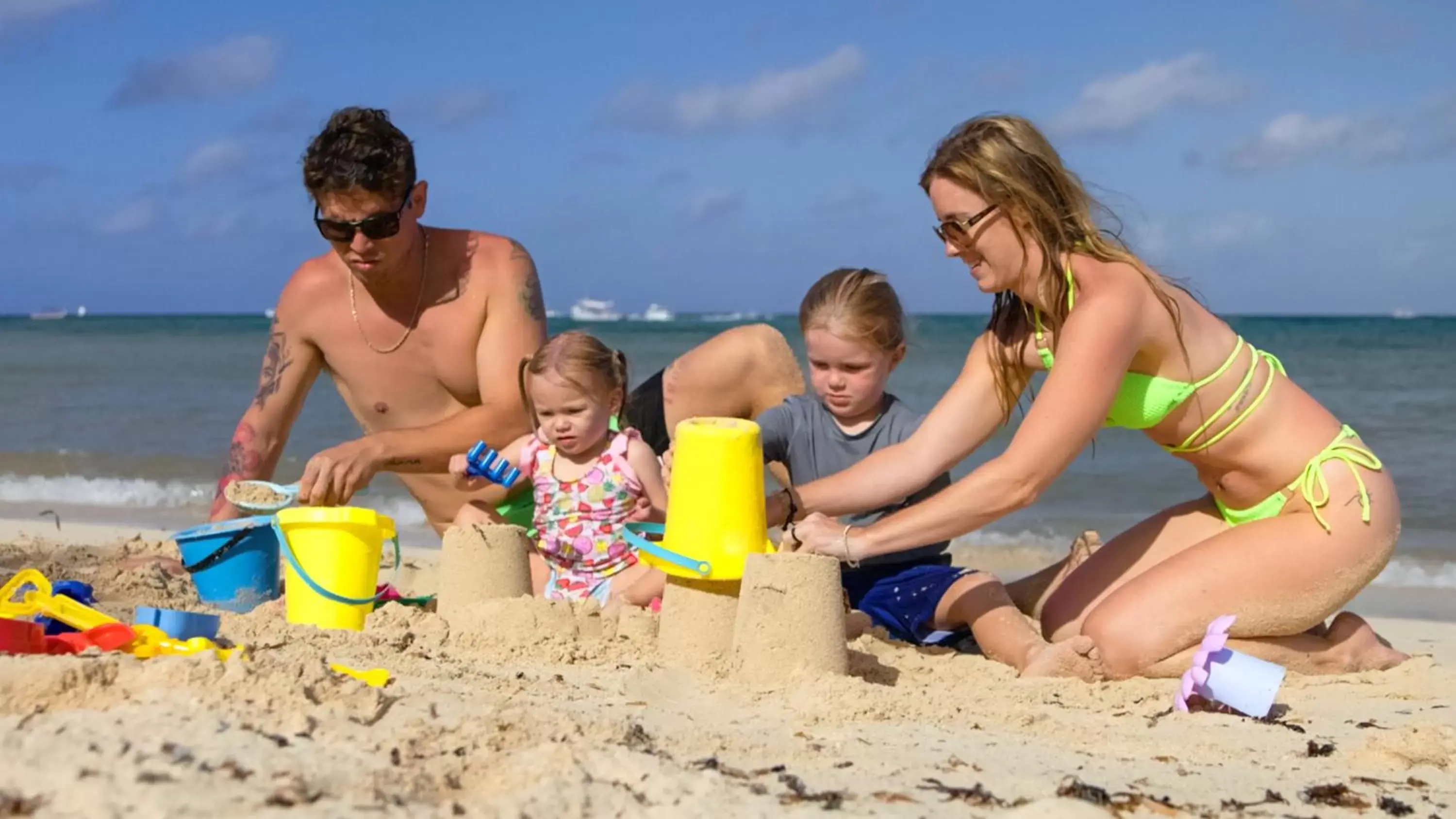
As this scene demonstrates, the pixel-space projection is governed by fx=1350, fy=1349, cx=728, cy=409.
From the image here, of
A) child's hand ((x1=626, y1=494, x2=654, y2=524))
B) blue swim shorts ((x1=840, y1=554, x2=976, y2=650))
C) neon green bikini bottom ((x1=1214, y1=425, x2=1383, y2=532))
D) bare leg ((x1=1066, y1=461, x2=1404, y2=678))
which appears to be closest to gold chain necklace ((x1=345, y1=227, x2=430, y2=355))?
child's hand ((x1=626, y1=494, x2=654, y2=524))

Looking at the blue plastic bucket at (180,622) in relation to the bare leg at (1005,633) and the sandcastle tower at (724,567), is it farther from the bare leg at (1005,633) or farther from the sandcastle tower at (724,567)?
the bare leg at (1005,633)

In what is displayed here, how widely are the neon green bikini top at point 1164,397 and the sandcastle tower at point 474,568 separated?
167cm

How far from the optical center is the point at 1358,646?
3.76m

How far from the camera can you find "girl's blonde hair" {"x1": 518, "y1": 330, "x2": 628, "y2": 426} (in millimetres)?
4164

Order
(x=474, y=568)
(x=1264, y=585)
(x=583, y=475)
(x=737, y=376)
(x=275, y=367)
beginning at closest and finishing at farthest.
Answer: (x=1264, y=585) → (x=474, y=568) → (x=583, y=475) → (x=737, y=376) → (x=275, y=367)

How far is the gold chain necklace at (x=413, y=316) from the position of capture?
476 cm

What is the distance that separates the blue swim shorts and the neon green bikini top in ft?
2.34

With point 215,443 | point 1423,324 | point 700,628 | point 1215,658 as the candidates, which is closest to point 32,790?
point 700,628

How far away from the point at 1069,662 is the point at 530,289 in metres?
2.34

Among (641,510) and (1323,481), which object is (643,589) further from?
(1323,481)

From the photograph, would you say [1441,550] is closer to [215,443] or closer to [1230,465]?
[1230,465]

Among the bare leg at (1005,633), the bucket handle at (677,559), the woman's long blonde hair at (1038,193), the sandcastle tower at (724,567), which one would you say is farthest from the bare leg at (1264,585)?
the bucket handle at (677,559)

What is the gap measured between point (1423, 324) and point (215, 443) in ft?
121

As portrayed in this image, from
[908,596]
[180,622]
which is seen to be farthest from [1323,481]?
[180,622]
